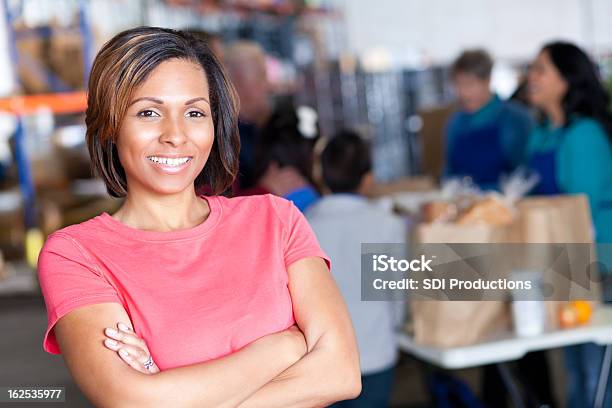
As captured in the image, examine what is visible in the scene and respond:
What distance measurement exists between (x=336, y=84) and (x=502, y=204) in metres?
4.66

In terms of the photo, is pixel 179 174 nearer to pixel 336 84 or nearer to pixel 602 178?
pixel 602 178

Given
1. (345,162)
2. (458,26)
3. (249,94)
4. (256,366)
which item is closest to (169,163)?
(256,366)

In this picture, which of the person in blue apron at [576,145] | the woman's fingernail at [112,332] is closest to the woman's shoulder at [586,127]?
the person in blue apron at [576,145]

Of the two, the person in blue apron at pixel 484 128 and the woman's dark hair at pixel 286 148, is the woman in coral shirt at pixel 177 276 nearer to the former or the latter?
the woman's dark hair at pixel 286 148

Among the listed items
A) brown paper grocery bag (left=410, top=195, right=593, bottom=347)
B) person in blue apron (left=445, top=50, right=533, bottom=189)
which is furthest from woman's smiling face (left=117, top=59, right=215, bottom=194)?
person in blue apron (left=445, top=50, right=533, bottom=189)

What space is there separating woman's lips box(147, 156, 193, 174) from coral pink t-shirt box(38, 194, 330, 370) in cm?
11

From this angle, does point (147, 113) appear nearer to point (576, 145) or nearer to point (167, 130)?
point (167, 130)

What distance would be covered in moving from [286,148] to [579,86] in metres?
1.41

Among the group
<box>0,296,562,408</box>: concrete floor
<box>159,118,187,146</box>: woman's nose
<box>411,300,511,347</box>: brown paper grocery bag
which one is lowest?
<box>0,296,562,408</box>: concrete floor

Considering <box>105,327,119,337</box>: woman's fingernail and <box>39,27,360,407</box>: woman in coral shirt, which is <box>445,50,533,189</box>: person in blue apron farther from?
<box>105,327,119,337</box>: woman's fingernail

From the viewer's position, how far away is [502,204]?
9.89 feet

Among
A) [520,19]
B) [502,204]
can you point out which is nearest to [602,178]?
[502,204]

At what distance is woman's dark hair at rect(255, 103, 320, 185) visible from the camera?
9.78 feet

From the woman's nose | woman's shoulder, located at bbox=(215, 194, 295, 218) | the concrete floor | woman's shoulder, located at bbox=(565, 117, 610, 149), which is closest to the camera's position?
the woman's nose
